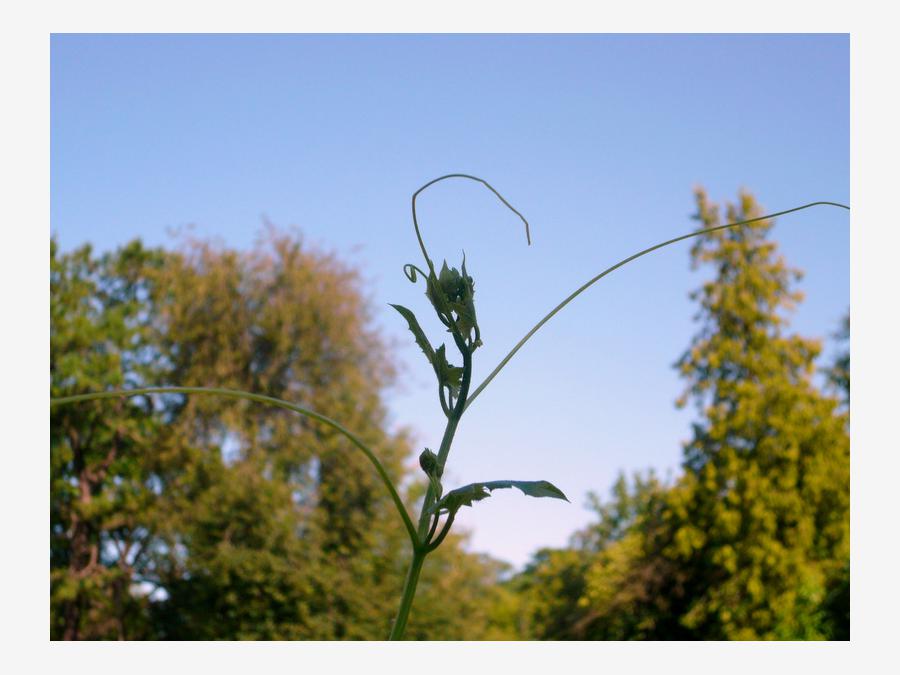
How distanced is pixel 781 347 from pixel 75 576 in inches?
266

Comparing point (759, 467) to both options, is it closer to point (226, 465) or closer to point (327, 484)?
point (327, 484)

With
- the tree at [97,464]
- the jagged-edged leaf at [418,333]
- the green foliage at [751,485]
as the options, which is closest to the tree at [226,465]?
the tree at [97,464]

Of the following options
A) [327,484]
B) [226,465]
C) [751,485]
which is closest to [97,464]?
[226,465]

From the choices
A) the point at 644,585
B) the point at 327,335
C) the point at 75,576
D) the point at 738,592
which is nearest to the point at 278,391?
the point at 327,335

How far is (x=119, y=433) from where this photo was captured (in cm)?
908

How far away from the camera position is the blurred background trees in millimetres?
7816

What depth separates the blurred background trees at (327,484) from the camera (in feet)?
25.6

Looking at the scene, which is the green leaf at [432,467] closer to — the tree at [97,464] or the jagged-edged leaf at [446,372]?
the jagged-edged leaf at [446,372]

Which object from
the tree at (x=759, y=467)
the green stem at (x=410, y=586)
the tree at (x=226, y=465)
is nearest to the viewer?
the green stem at (x=410, y=586)

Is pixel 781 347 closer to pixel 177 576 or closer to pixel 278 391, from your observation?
pixel 278 391

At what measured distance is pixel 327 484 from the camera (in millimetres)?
9039

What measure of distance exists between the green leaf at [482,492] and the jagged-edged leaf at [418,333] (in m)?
0.05

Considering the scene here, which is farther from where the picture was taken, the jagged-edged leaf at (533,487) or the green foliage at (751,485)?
the green foliage at (751,485)

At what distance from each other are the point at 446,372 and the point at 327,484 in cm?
890
